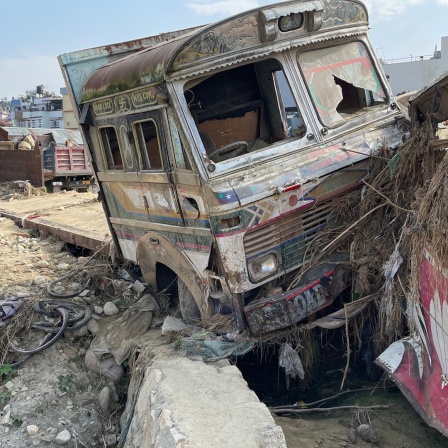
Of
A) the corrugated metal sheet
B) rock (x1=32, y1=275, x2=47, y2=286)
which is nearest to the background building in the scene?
the corrugated metal sheet

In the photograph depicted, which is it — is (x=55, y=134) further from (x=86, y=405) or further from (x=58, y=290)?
(x=86, y=405)

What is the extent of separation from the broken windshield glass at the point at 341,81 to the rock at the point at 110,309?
2966 mm

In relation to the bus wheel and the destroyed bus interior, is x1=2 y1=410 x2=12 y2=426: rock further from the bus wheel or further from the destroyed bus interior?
the destroyed bus interior

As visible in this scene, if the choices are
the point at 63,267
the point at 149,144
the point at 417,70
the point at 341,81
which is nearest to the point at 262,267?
the point at 149,144

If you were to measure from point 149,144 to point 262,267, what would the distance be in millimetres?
1474

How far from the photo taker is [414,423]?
12.0 feet

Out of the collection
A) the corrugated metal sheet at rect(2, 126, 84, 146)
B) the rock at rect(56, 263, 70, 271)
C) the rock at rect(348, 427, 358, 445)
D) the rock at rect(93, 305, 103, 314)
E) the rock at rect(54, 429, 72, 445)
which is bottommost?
the rock at rect(54, 429, 72, 445)

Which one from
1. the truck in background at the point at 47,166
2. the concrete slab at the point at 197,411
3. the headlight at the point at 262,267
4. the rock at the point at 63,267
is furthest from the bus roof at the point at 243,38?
the truck in background at the point at 47,166

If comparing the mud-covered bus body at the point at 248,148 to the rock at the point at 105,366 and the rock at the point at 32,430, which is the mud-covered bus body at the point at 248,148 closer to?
the rock at the point at 105,366

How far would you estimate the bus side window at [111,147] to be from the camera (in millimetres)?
5523

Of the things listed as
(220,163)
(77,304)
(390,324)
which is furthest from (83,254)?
(390,324)

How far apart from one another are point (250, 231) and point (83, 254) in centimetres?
550

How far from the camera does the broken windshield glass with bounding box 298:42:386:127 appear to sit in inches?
188

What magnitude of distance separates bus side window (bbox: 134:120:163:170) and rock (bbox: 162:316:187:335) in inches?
51.9
